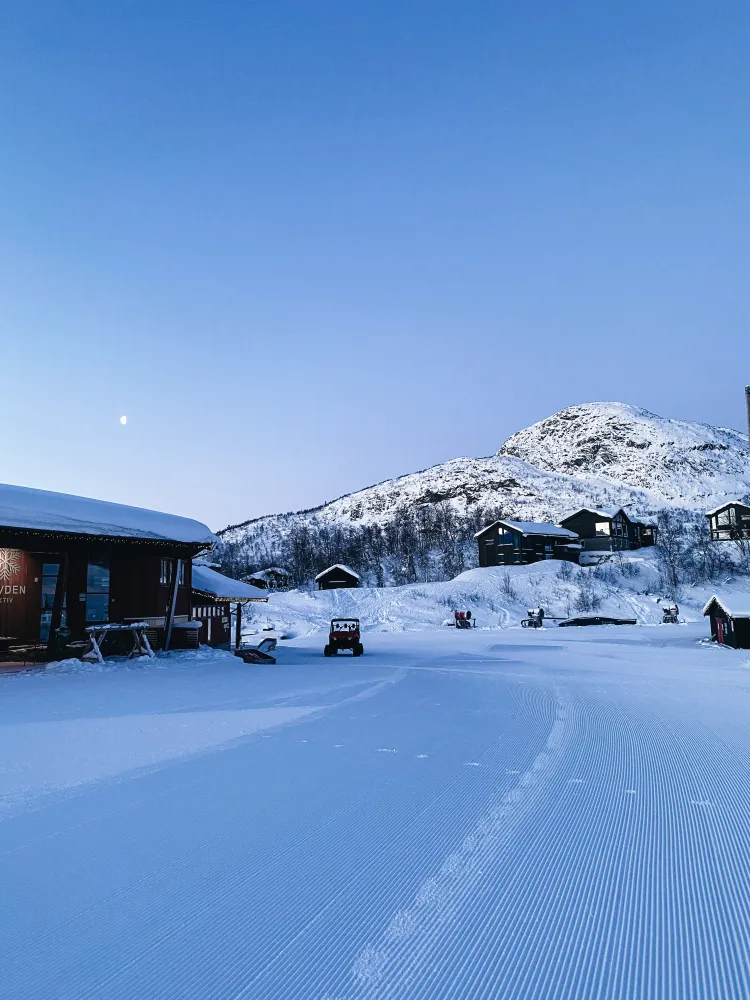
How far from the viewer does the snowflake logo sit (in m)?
20.6

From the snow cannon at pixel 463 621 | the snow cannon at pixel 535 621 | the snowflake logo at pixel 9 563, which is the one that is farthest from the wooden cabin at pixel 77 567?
the snow cannon at pixel 535 621

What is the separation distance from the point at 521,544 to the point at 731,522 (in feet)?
98.9

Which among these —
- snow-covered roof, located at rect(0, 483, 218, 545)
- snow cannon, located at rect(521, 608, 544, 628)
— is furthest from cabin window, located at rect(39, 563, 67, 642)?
snow cannon, located at rect(521, 608, 544, 628)

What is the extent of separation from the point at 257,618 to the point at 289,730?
45.6 metres

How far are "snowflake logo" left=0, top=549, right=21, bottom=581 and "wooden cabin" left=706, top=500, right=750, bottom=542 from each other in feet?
275

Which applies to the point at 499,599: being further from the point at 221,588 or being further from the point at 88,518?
the point at 88,518

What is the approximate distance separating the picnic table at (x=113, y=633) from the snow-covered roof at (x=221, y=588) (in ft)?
16.5

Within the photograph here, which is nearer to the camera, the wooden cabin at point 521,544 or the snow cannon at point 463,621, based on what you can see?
the snow cannon at point 463,621

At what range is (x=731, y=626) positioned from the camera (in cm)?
3105

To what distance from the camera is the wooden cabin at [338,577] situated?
7400cm

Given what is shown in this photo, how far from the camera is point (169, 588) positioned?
24484mm

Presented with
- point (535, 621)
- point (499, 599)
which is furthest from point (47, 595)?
point (499, 599)

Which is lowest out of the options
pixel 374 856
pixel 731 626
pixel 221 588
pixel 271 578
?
pixel 374 856

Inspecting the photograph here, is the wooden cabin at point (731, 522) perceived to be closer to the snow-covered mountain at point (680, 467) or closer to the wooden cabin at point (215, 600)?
the snow-covered mountain at point (680, 467)
